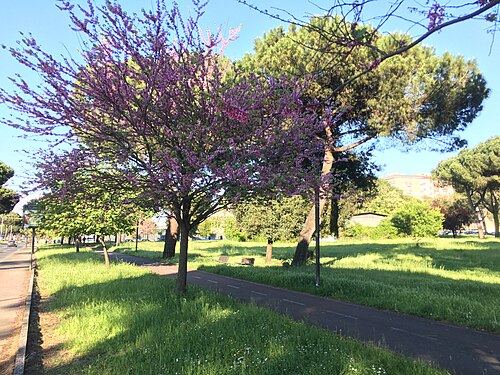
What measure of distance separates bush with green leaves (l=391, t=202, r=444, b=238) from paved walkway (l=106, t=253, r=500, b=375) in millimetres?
43185

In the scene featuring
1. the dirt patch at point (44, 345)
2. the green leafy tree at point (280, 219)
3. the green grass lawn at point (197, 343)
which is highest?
the green leafy tree at point (280, 219)

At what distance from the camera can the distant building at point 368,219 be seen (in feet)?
200

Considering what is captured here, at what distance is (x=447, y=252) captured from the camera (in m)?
24.7

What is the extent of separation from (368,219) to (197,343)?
59.8 m

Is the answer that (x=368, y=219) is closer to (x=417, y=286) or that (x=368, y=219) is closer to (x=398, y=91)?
(x=398, y=91)

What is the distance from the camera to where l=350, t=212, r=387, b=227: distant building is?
6097 centimetres

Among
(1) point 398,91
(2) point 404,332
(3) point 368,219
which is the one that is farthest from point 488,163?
(2) point 404,332

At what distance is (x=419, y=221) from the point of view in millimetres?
49938

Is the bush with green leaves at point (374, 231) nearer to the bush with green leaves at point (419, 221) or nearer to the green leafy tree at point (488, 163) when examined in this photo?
the bush with green leaves at point (419, 221)

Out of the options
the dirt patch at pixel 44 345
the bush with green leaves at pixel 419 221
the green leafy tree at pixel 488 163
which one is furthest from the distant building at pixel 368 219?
the dirt patch at pixel 44 345

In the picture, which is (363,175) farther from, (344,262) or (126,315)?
(126,315)

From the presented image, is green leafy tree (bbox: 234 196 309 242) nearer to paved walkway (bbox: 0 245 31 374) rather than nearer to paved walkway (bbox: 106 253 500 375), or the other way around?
paved walkway (bbox: 106 253 500 375)

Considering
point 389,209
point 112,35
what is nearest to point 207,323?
point 112,35

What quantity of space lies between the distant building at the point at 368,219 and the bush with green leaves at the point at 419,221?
8207 millimetres
